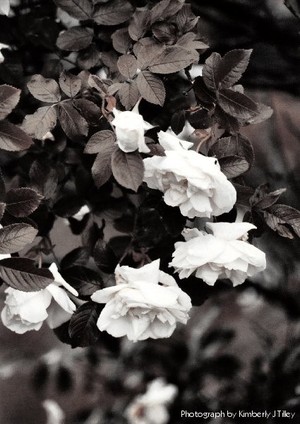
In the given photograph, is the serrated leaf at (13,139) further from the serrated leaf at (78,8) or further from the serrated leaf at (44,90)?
the serrated leaf at (78,8)

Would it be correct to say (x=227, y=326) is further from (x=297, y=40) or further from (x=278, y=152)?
(x=297, y=40)

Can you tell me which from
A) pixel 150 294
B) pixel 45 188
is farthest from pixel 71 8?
pixel 150 294

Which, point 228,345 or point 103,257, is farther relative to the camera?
point 228,345

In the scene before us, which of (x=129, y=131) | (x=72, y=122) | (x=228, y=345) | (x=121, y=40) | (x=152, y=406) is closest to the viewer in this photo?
(x=129, y=131)

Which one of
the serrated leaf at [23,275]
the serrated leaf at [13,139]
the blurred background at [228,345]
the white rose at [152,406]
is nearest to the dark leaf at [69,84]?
the serrated leaf at [13,139]

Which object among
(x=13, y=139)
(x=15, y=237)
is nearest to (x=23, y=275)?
(x=15, y=237)

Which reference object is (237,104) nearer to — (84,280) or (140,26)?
(140,26)

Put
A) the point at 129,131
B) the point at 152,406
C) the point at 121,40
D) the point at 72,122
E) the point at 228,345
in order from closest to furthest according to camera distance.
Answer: the point at 129,131 < the point at 72,122 < the point at 121,40 < the point at 152,406 < the point at 228,345
